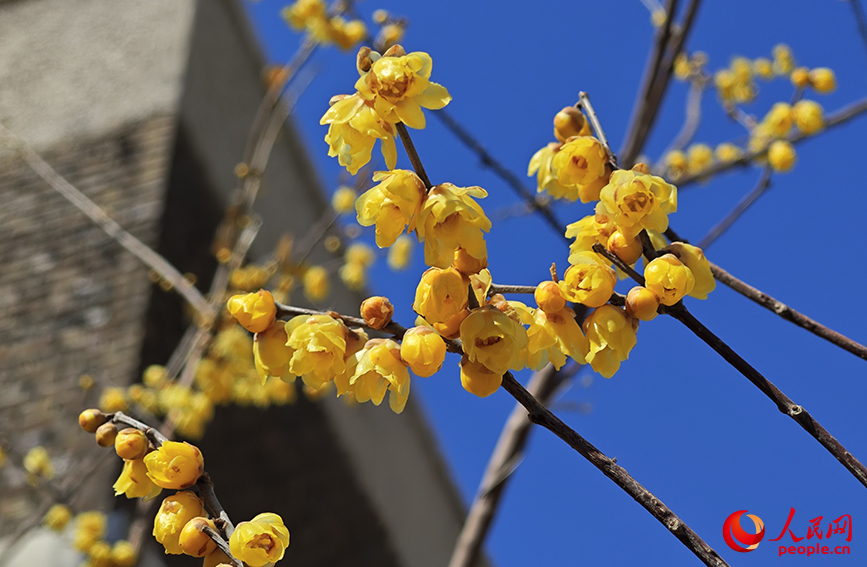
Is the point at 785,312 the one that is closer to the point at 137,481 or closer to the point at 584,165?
the point at 584,165

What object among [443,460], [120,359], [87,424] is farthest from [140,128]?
[443,460]

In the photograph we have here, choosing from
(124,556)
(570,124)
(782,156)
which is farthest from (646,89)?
(124,556)

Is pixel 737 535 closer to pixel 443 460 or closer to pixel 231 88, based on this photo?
pixel 231 88

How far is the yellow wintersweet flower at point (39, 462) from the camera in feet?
8.09

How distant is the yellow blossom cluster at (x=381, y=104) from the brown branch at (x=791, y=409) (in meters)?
0.33

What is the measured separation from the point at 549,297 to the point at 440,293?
0.43 feet

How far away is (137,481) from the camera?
0.72 m

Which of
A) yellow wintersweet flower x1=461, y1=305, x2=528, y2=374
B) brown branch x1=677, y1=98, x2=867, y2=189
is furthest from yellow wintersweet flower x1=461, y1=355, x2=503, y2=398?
brown branch x1=677, y1=98, x2=867, y2=189

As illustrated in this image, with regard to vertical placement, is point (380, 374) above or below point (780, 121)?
below

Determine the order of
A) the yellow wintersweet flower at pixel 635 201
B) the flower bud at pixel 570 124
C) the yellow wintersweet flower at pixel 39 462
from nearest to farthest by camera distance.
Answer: the yellow wintersweet flower at pixel 635 201
the flower bud at pixel 570 124
the yellow wintersweet flower at pixel 39 462

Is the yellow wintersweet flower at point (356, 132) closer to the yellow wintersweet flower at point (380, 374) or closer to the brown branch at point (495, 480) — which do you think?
the yellow wintersweet flower at point (380, 374)

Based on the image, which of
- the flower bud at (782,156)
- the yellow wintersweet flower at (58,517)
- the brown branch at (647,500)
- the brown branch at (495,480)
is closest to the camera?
the brown branch at (647,500)

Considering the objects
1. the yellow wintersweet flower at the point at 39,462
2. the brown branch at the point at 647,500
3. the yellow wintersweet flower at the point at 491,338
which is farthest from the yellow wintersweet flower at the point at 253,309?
the yellow wintersweet flower at the point at 39,462

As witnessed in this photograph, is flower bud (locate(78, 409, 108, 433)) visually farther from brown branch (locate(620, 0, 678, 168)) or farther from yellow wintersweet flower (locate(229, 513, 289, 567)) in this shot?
brown branch (locate(620, 0, 678, 168))
